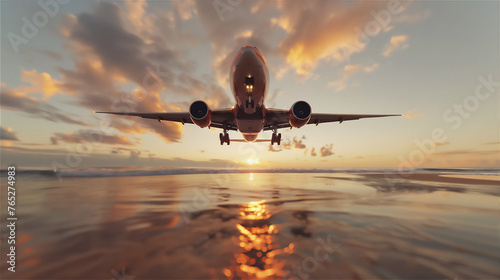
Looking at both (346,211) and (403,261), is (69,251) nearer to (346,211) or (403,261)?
(403,261)

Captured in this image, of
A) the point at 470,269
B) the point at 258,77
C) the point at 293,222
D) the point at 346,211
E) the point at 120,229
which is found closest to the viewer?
the point at 470,269

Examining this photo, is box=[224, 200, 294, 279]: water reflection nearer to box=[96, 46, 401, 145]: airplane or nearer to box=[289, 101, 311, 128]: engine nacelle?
box=[289, 101, 311, 128]: engine nacelle

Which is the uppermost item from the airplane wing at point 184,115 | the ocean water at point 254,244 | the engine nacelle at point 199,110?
the airplane wing at point 184,115

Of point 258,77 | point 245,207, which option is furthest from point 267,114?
point 245,207

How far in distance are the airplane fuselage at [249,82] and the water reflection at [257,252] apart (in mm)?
8918

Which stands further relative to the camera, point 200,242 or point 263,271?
point 200,242

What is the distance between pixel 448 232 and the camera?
724cm

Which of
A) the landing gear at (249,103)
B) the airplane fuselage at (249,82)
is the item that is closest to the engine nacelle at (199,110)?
the airplane fuselage at (249,82)

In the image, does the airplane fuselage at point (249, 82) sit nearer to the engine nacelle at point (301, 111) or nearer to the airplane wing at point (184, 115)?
the airplane wing at point (184, 115)

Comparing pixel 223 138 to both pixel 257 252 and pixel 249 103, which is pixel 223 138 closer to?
pixel 249 103

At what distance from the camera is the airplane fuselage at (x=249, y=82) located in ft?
39.8

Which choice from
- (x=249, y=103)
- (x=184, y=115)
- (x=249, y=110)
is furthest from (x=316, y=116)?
(x=184, y=115)

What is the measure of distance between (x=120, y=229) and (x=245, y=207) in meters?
5.86

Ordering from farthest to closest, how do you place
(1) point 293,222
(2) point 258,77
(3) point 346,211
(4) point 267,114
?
(4) point 267,114
(2) point 258,77
(3) point 346,211
(1) point 293,222
